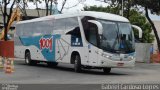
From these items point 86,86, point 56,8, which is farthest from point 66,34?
point 56,8

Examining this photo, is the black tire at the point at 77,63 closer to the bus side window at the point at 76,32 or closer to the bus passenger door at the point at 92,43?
the bus passenger door at the point at 92,43

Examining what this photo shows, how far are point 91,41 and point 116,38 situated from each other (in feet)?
4.34

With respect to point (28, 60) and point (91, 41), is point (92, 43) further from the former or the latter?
point (28, 60)

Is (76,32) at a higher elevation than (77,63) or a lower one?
higher

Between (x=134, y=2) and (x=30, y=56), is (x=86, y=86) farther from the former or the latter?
(x=134, y=2)

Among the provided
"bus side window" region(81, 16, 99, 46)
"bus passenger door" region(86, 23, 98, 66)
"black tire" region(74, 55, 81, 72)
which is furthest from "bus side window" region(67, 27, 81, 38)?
"black tire" region(74, 55, 81, 72)

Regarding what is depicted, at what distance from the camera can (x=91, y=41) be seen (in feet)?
79.2

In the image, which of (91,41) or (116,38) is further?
(91,41)

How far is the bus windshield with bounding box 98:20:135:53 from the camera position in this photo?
23.7 meters

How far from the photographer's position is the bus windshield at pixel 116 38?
2369cm

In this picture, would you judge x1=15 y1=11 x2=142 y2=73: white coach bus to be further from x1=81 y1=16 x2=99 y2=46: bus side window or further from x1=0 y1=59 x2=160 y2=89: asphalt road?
x1=0 y1=59 x2=160 y2=89: asphalt road

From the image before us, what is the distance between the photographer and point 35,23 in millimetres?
31359

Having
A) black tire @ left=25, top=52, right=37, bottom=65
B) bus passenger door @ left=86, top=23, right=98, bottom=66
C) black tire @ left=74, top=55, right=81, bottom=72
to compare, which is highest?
bus passenger door @ left=86, top=23, right=98, bottom=66

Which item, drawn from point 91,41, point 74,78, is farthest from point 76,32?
point 74,78
